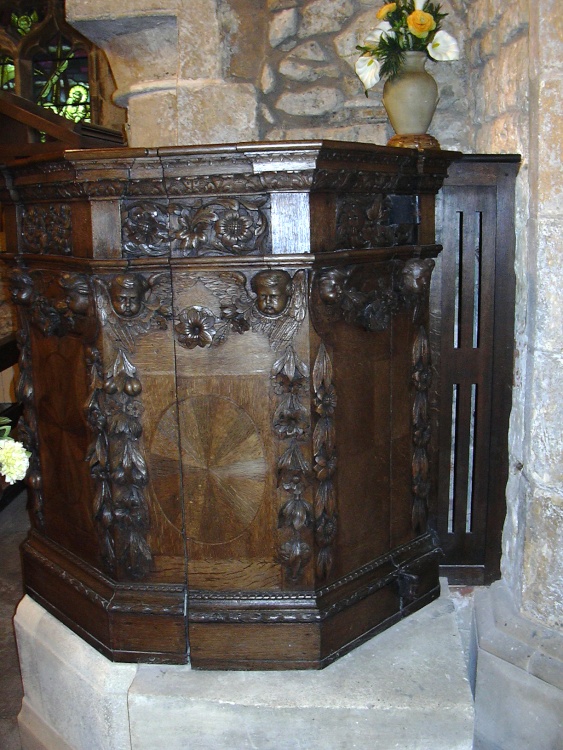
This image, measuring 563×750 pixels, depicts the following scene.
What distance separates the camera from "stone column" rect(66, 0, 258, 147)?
243 cm

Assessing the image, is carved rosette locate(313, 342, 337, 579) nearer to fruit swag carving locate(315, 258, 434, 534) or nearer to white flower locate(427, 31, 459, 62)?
fruit swag carving locate(315, 258, 434, 534)

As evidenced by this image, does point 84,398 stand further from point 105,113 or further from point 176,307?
point 105,113

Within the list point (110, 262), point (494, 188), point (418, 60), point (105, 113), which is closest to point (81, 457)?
point (110, 262)

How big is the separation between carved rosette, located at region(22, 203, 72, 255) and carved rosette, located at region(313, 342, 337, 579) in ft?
2.34

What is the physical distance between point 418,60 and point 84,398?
1.43 m

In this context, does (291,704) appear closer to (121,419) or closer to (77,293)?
(121,419)

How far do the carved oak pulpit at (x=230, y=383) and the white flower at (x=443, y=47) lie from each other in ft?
1.57

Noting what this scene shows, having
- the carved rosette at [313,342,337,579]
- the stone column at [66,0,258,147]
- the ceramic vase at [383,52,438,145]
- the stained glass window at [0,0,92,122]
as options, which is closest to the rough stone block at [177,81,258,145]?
the stone column at [66,0,258,147]

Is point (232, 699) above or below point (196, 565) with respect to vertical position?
below

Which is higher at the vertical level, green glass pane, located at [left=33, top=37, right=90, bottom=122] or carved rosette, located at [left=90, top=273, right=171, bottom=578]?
green glass pane, located at [left=33, top=37, right=90, bottom=122]

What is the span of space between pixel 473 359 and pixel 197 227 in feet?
3.28

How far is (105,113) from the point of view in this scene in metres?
6.95

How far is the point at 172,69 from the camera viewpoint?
2.55 meters

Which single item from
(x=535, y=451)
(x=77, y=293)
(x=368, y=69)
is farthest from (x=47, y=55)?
(x=535, y=451)
